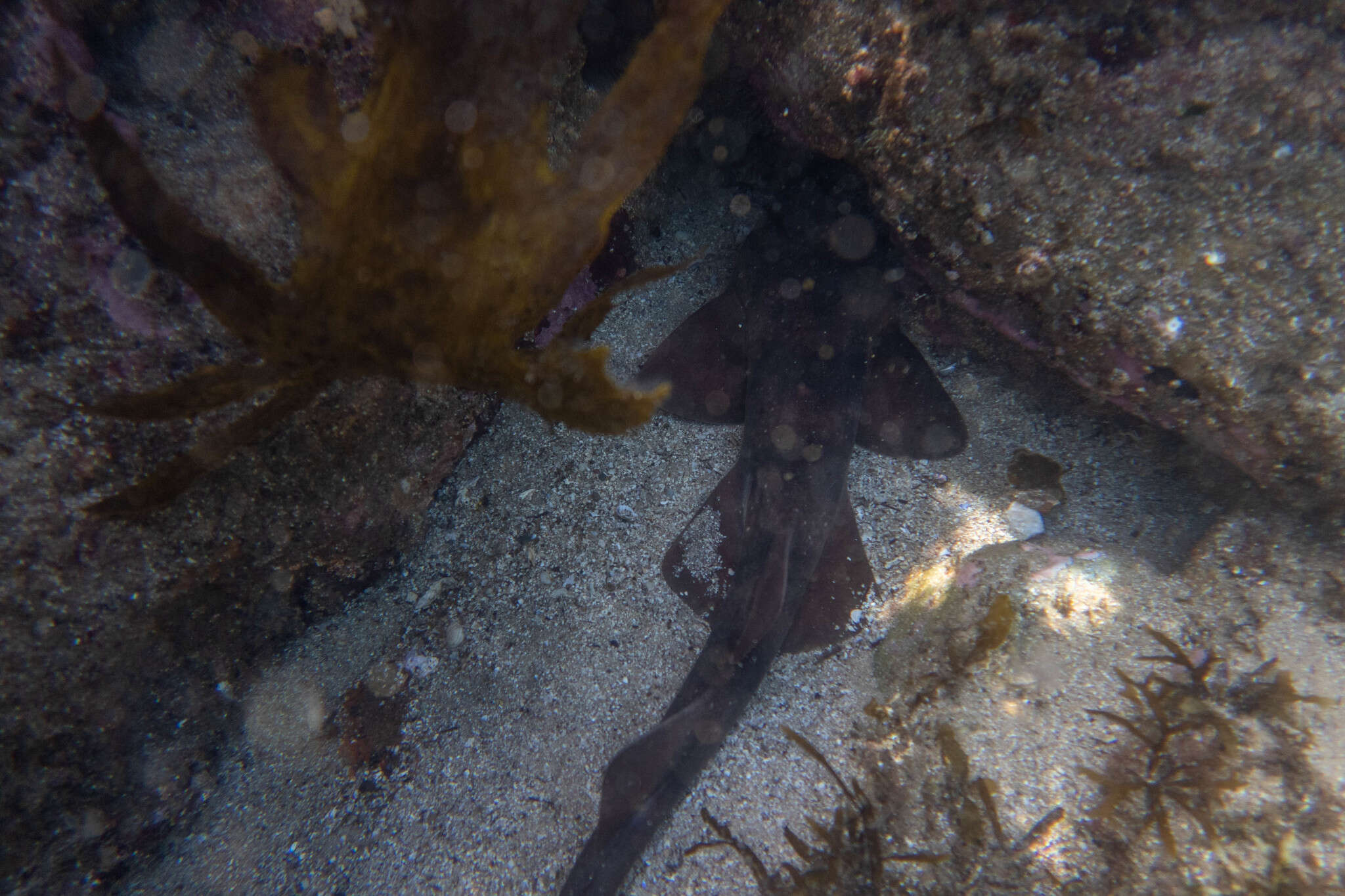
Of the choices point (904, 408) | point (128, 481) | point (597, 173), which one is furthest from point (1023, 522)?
point (128, 481)

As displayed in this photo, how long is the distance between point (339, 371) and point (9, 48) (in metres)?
1.55

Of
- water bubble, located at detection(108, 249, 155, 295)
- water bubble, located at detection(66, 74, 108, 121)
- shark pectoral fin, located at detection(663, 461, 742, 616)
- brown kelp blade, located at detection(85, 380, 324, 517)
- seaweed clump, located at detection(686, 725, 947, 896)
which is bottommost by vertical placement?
seaweed clump, located at detection(686, 725, 947, 896)

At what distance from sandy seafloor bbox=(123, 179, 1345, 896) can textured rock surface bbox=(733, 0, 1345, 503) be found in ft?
2.40

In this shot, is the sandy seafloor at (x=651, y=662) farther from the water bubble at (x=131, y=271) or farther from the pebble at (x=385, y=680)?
the water bubble at (x=131, y=271)

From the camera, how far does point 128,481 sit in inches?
102

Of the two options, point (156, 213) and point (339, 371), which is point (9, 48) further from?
point (339, 371)

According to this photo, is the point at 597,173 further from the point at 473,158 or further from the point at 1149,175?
the point at 1149,175

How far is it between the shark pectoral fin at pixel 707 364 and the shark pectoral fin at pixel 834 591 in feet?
3.96

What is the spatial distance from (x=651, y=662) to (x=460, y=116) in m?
3.19

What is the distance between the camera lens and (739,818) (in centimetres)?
336

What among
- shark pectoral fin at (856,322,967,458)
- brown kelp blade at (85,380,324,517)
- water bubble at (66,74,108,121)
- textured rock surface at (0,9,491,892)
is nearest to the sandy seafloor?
shark pectoral fin at (856,322,967,458)

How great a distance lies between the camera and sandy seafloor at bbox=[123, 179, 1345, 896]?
3031 millimetres

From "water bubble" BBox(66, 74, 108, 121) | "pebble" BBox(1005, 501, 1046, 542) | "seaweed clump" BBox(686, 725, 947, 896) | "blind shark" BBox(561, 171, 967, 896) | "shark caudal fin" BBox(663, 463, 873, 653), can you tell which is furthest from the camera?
"shark caudal fin" BBox(663, 463, 873, 653)

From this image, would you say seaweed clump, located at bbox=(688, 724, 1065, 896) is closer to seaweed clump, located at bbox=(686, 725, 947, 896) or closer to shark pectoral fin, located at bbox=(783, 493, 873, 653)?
seaweed clump, located at bbox=(686, 725, 947, 896)
